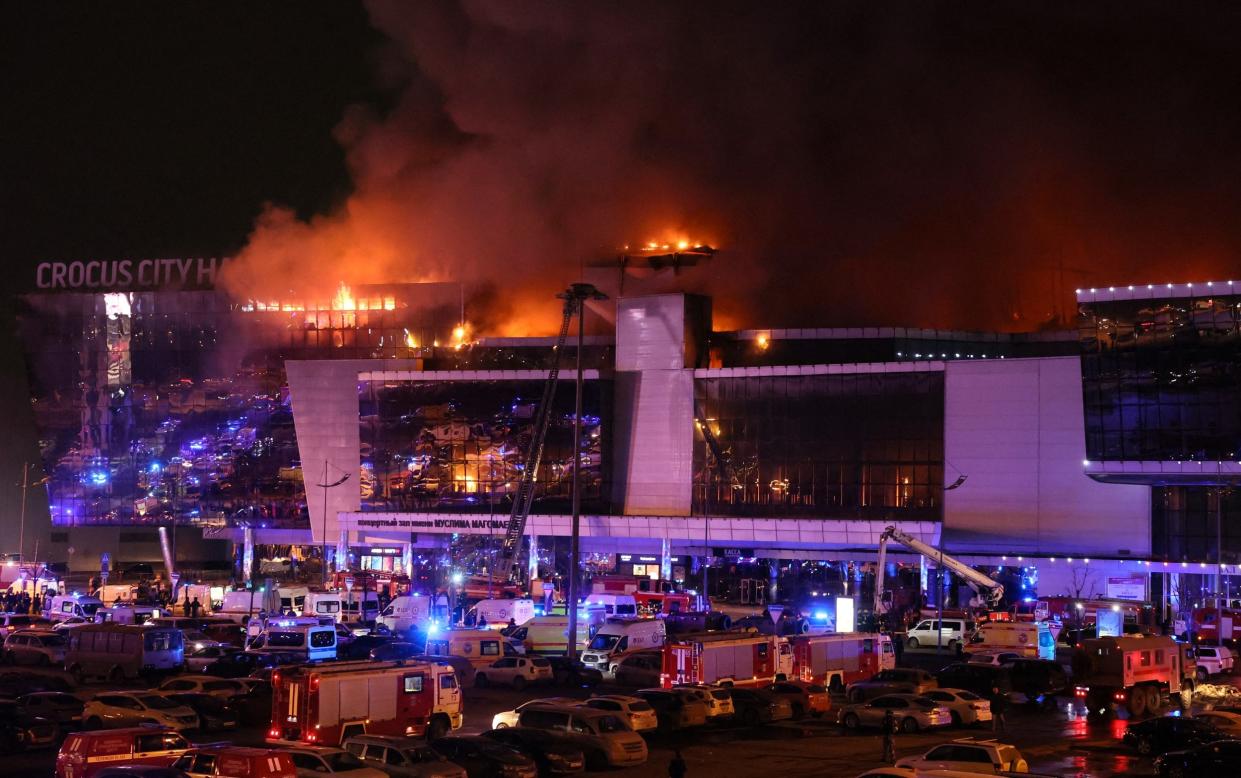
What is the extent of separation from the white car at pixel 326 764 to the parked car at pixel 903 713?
40.5ft

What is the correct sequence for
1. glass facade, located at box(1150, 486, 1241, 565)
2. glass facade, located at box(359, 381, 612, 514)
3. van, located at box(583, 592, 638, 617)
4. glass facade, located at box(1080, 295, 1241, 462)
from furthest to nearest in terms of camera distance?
glass facade, located at box(359, 381, 612, 514) < glass facade, located at box(1150, 486, 1241, 565) < van, located at box(583, 592, 638, 617) < glass facade, located at box(1080, 295, 1241, 462)

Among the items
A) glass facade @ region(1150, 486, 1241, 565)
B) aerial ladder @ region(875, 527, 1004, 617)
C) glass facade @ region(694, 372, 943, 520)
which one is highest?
glass facade @ region(694, 372, 943, 520)

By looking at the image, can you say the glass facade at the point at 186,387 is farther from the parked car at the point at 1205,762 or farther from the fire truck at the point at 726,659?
the parked car at the point at 1205,762

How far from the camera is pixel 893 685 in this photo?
106ft

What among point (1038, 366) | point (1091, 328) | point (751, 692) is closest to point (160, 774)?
point (751, 692)

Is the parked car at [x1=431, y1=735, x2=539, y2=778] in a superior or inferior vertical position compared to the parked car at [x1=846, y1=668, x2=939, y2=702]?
inferior

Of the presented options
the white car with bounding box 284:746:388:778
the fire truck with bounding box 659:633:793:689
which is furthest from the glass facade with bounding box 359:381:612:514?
the white car with bounding box 284:746:388:778

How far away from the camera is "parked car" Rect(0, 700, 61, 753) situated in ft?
87.9

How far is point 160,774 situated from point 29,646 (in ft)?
82.3

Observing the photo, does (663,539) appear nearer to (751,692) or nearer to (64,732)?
(751,692)

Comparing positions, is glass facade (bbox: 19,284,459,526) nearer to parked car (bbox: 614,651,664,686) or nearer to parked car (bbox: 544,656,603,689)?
parked car (bbox: 544,656,603,689)

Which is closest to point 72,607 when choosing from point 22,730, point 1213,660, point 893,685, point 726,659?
point 22,730

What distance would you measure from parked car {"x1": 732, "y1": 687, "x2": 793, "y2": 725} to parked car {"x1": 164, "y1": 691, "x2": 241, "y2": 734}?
1073 centimetres

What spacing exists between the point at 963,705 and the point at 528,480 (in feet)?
142
